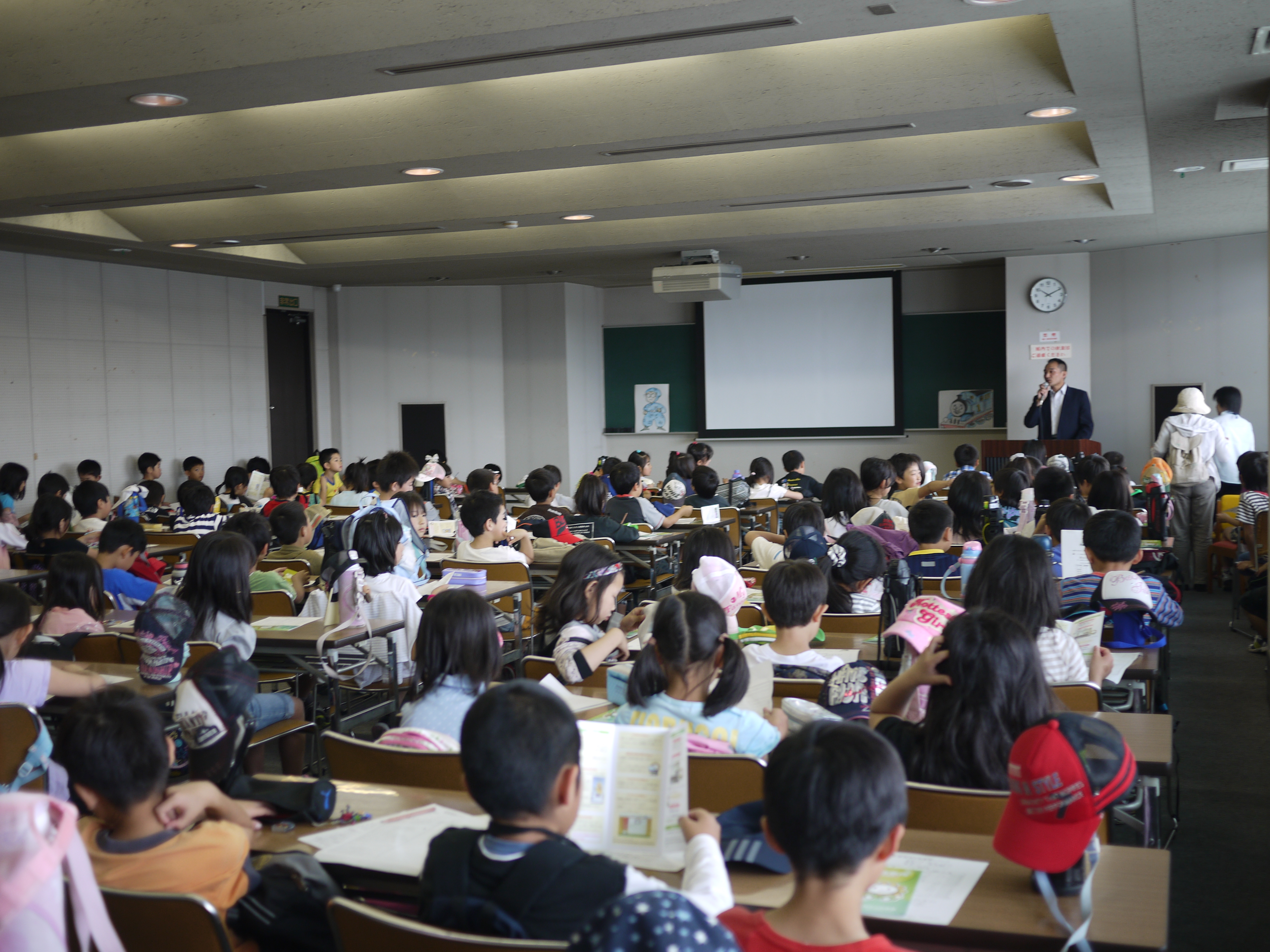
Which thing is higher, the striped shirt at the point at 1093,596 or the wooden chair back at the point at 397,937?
the striped shirt at the point at 1093,596

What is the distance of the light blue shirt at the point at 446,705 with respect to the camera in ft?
8.87

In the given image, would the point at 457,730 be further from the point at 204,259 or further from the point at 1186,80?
the point at 204,259

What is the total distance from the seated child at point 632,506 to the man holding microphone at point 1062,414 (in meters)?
4.36

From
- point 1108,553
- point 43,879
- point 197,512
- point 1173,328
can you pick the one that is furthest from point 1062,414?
point 43,879

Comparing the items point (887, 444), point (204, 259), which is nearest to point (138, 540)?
point (204, 259)

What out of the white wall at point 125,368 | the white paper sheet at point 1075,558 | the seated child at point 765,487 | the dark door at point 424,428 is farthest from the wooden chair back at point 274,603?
the dark door at point 424,428

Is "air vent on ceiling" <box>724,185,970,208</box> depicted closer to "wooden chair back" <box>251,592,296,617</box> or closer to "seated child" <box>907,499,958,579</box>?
"seated child" <box>907,499,958,579</box>

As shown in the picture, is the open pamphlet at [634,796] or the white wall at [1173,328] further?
the white wall at [1173,328]

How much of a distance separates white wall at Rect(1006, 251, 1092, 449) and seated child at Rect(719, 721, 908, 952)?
35.5ft

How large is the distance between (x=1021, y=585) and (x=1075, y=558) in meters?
1.17

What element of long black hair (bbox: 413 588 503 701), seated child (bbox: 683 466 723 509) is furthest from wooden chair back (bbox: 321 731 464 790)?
seated child (bbox: 683 466 723 509)

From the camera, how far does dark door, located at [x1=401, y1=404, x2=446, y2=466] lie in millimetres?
13664

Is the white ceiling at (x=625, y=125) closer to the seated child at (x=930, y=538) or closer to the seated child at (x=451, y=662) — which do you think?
the seated child at (x=930, y=538)

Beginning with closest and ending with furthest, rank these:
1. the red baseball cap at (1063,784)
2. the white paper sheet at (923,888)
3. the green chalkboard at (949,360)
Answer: the red baseball cap at (1063,784) → the white paper sheet at (923,888) → the green chalkboard at (949,360)
